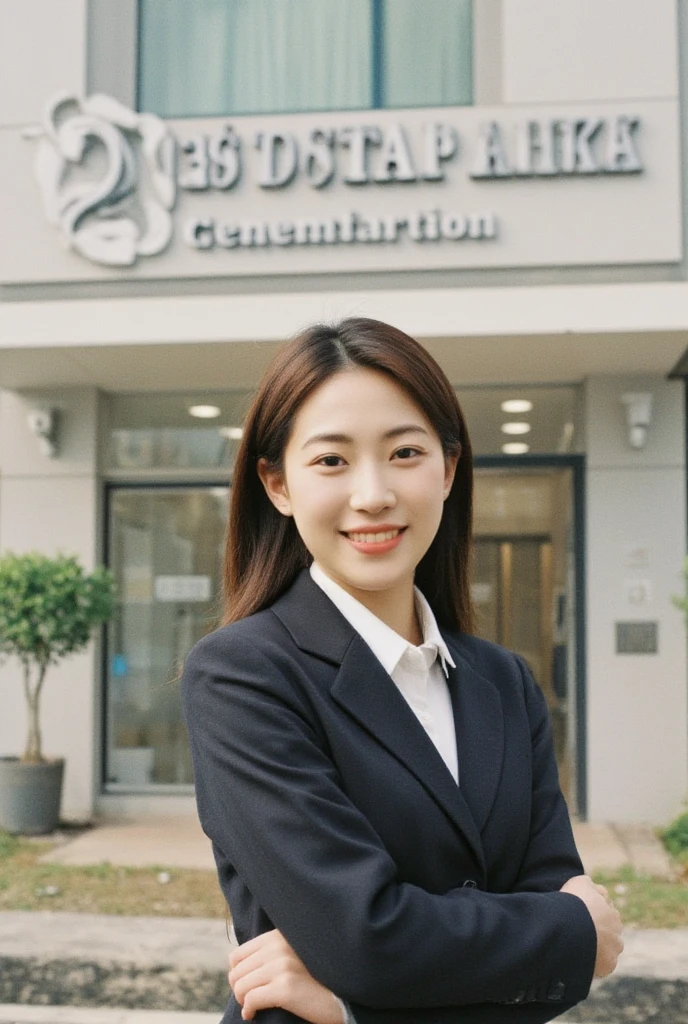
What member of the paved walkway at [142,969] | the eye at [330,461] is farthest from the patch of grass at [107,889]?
the eye at [330,461]

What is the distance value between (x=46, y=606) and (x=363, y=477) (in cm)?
624

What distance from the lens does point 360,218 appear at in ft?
25.3

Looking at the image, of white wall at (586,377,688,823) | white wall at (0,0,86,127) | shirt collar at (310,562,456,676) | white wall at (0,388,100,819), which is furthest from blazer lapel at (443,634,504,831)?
white wall at (0,0,86,127)

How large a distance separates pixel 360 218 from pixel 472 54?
4.93ft

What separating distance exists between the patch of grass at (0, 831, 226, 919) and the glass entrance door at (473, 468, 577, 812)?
3102 millimetres

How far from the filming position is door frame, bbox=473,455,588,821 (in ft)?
26.7

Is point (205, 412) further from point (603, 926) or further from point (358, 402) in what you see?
point (603, 926)

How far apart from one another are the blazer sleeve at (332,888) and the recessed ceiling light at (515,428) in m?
7.10

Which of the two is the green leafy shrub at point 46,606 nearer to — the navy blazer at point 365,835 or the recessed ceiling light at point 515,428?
the recessed ceiling light at point 515,428

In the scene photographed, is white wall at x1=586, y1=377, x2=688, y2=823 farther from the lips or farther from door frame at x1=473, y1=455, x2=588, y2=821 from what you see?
the lips

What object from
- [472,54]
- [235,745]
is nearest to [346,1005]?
[235,745]

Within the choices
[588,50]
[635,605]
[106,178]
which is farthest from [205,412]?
[588,50]

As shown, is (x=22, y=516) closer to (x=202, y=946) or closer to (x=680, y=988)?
(x=202, y=946)

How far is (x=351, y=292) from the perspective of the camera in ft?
25.2
